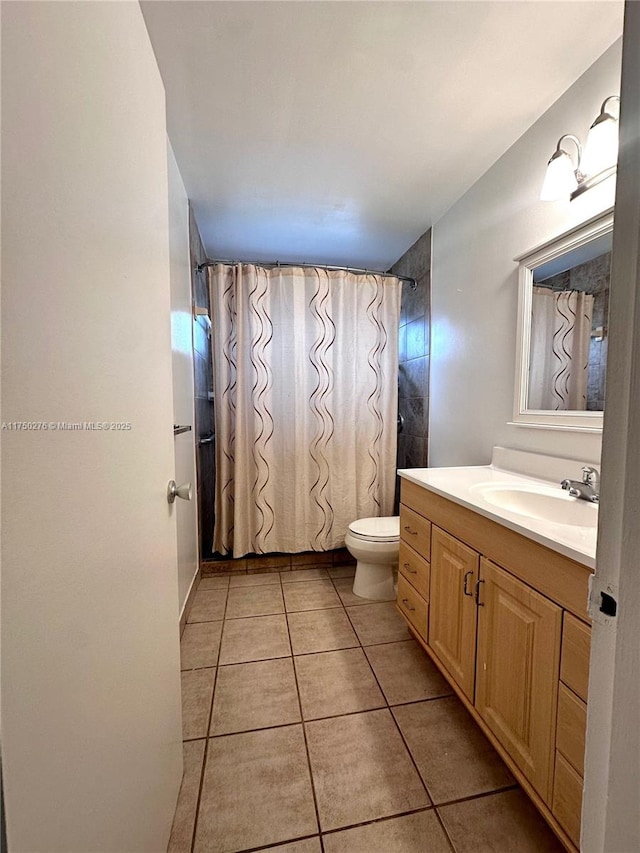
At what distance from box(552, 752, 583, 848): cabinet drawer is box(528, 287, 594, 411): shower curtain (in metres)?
1.10

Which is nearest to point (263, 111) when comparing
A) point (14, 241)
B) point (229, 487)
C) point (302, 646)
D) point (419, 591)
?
point (14, 241)

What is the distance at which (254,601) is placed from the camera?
6.77ft

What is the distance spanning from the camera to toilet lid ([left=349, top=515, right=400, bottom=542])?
1.99 meters

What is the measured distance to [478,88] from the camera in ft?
4.37

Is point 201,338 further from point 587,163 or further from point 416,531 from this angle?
point 587,163

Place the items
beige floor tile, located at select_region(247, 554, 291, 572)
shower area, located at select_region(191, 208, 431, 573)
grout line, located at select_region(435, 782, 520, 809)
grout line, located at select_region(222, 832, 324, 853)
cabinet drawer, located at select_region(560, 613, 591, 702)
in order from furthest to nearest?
beige floor tile, located at select_region(247, 554, 291, 572) → shower area, located at select_region(191, 208, 431, 573) → grout line, located at select_region(435, 782, 520, 809) → grout line, located at select_region(222, 832, 324, 853) → cabinet drawer, located at select_region(560, 613, 591, 702)

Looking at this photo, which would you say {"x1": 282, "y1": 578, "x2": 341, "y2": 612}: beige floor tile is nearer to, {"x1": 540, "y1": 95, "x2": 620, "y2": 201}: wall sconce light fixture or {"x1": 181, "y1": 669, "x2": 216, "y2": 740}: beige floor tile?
{"x1": 181, "y1": 669, "x2": 216, "y2": 740}: beige floor tile

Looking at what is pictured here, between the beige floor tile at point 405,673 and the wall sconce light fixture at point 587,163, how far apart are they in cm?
199

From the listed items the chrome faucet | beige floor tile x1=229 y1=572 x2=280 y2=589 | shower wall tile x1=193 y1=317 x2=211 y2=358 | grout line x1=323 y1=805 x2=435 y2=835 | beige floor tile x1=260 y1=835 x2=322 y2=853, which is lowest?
beige floor tile x1=229 y1=572 x2=280 y2=589

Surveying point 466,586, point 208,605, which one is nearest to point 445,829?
point 466,586

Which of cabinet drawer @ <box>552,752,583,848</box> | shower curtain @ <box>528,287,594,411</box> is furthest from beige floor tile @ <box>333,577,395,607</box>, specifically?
shower curtain @ <box>528,287,594,411</box>

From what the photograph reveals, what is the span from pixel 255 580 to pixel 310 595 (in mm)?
426

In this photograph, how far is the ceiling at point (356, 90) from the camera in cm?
109

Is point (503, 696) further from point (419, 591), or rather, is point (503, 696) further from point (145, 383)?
point (145, 383)
